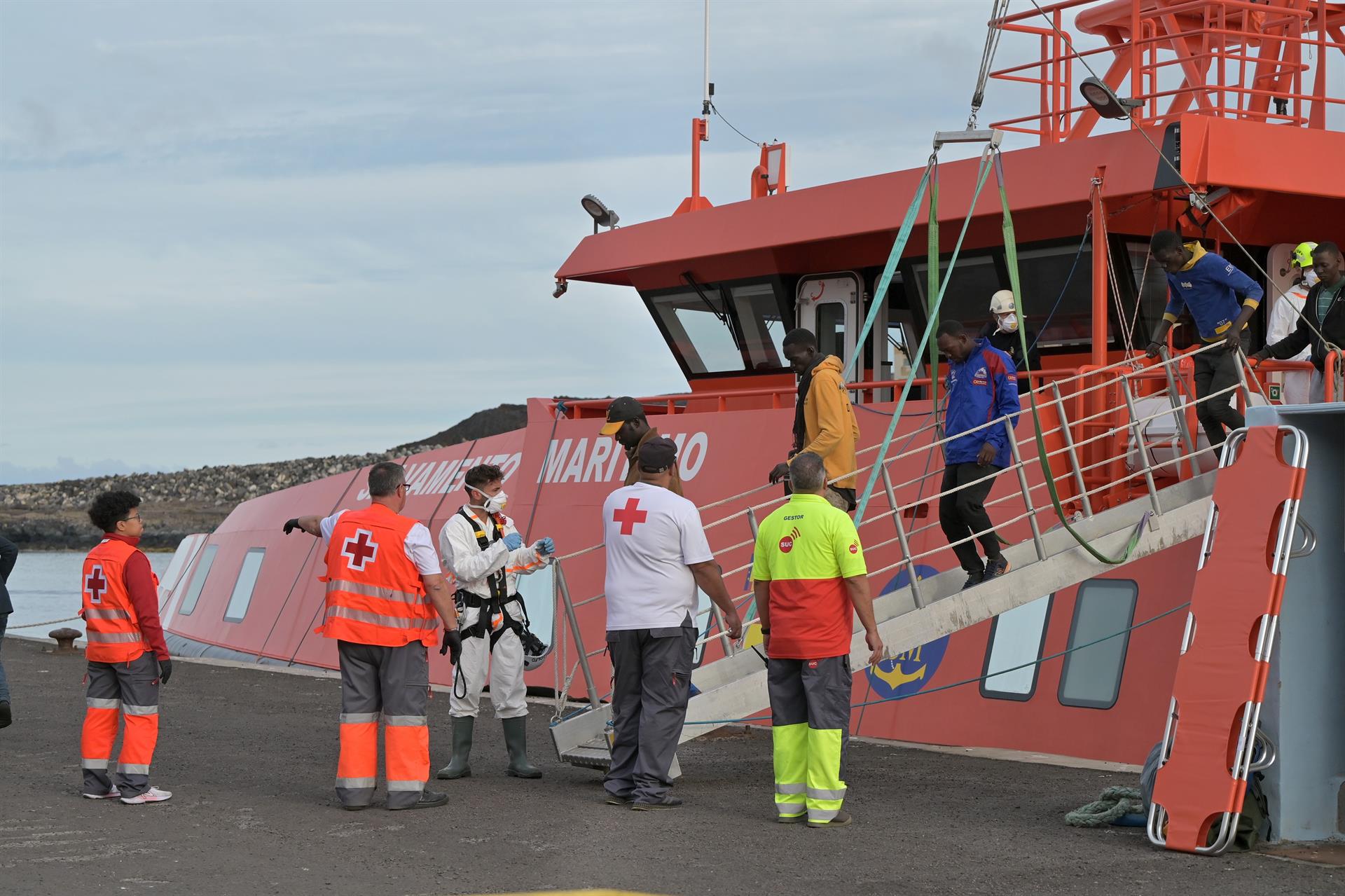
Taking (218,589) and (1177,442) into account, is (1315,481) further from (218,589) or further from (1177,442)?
(218,589)

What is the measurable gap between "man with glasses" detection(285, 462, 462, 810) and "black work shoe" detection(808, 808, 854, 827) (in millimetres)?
2130

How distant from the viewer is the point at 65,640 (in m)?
21.0

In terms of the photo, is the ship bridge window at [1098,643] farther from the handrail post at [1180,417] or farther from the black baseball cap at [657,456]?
the black baseball cap at [657,456]

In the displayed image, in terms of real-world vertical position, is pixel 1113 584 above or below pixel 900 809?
above

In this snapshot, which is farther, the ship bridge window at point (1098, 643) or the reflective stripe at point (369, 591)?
the ship bridge window at point (1098, 643)

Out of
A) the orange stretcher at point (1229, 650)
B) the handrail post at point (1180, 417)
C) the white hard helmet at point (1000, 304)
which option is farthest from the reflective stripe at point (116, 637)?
the handrail post at point (1180, 417)

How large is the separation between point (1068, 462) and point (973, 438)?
211cm

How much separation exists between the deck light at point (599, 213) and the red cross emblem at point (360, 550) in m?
8.66

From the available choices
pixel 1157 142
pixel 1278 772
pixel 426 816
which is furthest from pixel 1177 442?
pixel 426 816

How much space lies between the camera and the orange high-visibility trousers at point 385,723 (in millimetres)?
8172

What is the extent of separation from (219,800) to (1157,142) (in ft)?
25.6

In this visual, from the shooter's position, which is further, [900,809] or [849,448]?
[849,448]

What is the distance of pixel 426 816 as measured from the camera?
797 cm

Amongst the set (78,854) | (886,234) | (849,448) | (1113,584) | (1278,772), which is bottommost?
(78,854)
